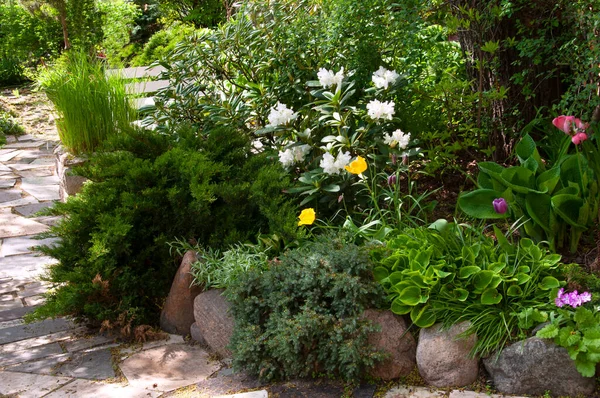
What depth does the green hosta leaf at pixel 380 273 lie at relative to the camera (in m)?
3.15

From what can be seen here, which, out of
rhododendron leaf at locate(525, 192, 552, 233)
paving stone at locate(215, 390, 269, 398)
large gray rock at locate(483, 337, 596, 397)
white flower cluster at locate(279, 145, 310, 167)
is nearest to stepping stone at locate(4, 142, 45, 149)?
white flower cluster at locate(279, 145, 310, 167)

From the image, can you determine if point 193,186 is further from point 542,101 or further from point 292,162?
point 542,101

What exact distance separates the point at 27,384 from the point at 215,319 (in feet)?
3.05

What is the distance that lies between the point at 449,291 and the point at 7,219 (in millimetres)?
4324

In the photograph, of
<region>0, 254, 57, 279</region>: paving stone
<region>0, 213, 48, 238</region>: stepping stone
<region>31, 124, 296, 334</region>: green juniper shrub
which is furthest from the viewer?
<region>0, 213, 48, 238</region>: stepping stone

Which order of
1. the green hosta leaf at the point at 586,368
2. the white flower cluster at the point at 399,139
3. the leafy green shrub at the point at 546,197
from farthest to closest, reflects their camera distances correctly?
the white flower cluster at the point at 399,139 < the leafy green shrub at the point at 546,197 < the green hosta leaf at the point at 586,368

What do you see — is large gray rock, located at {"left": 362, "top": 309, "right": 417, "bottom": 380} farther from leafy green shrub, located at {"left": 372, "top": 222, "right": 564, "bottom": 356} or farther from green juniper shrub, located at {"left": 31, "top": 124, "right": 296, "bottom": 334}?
green juniper shrub, located at {"left": 31, "top": 124, "right": 296, "bottom": 334}

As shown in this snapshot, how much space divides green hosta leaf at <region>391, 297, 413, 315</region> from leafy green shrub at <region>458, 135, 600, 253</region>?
0.77m

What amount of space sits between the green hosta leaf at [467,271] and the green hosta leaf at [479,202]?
579 millimetres

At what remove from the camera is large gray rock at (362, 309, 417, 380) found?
2.96 meters

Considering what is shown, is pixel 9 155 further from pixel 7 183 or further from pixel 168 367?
pixel 168 367

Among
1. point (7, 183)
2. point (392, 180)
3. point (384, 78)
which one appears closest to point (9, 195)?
point (7, 183)

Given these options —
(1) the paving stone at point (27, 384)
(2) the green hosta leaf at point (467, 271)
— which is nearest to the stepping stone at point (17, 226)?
(1) the paving stone at point (27, 384)

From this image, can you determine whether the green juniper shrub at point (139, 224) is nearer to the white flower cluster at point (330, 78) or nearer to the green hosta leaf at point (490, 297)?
the white flower cluster at point (330, 78)
